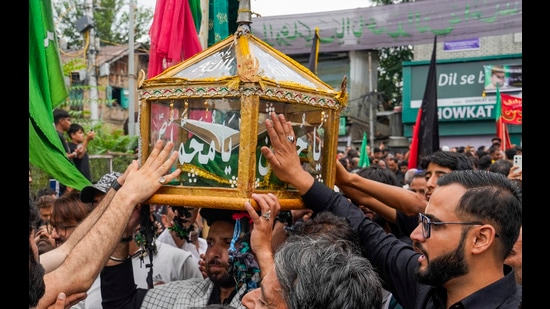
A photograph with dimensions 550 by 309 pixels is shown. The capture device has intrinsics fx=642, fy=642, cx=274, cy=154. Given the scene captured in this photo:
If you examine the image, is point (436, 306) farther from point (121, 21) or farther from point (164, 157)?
point (121, 21)

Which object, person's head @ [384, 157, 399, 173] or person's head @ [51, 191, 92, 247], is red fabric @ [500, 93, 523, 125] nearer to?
person's head @ [384, 157, 399, 173]

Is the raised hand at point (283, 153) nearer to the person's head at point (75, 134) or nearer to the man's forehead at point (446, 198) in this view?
the man's forehead at point (446, 198)

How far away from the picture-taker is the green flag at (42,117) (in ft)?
12.2

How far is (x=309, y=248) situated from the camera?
7.74ft

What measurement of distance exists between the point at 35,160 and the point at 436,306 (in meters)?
2.43

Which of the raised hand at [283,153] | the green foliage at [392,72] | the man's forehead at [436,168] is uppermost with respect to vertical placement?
the green foliage at [392,72]

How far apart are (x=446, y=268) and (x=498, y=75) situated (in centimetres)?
2201

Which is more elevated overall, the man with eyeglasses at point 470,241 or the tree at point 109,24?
the tree at point 109,24

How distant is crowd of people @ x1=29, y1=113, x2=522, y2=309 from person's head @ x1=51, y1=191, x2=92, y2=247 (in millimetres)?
563

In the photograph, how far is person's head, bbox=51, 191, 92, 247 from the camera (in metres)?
4.44

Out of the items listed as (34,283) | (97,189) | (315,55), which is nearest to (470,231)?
(34,283)

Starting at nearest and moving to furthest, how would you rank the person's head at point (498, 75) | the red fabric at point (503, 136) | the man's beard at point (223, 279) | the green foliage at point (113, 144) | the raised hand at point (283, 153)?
1. the raised hand at point (283, 153)
2. the man's beard at point (223, 279)
3. the red fabric at point (503, 136)
4. the green foliage at point (113, 144)
5. the person's head at point (498, 75)

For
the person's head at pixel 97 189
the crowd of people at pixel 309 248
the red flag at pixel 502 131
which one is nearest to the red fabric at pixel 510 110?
the red flag at pixel 502 131
